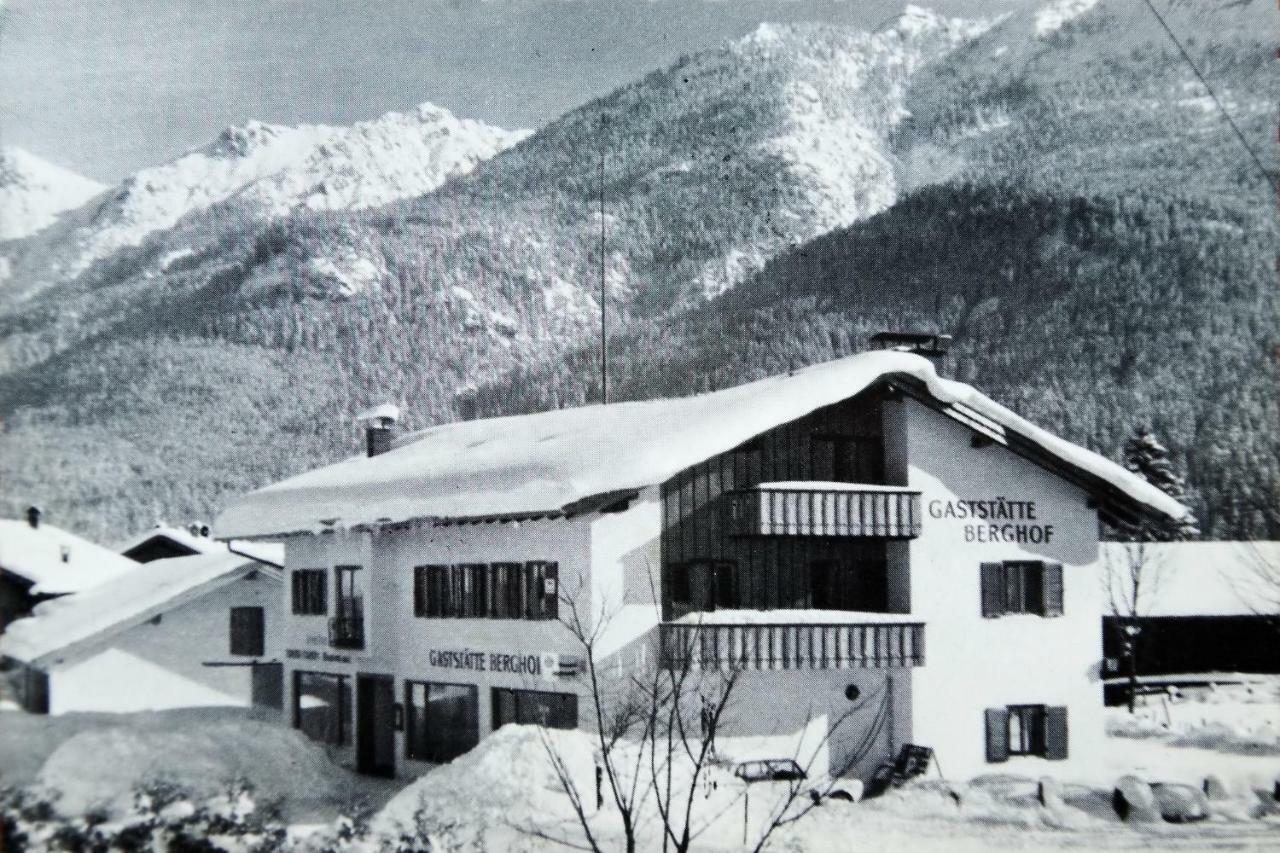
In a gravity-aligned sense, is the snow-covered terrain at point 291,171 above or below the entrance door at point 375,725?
above

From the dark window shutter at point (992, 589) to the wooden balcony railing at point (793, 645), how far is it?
2.13 meters

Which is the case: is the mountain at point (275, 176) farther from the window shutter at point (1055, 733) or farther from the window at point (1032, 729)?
the window shutter at point (1055, 733)

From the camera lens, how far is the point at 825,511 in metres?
24.5

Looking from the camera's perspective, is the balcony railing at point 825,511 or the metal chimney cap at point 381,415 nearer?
the balcony railing at point 825,511

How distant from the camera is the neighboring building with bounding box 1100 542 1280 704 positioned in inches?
1766

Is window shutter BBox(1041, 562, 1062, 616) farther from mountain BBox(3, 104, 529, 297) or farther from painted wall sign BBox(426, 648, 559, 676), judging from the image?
mountain BBox(3, 104, 529, 297)

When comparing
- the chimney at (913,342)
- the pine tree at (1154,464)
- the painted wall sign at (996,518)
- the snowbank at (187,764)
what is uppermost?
the chimney at (913,342)

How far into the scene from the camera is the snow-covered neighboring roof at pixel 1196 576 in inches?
1745

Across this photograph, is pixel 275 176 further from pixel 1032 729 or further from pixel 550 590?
pixel 1032 729

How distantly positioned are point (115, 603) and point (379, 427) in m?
7.89

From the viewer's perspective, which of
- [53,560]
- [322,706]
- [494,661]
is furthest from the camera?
[53,560]

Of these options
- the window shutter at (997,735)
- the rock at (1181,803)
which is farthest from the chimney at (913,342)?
the rock at (1181,803)

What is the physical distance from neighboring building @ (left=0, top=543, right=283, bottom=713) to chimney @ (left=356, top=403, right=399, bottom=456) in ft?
13.9

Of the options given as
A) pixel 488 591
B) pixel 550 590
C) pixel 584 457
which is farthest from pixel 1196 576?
pixel 584 457
